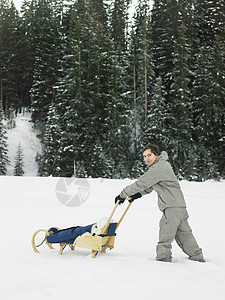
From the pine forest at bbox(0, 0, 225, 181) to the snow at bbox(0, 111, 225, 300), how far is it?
17.4 meters

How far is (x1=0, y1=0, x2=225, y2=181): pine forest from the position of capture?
2870 cm

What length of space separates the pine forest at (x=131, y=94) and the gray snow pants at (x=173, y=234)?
2191cm

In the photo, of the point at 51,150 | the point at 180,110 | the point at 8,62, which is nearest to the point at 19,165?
the point at 51,150

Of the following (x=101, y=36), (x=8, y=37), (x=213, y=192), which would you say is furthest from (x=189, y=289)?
(x=8, y=37)

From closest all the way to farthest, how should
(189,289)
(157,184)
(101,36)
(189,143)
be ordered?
1. (189,289)
2. (157,184)
3. (189,143)
4. (101,36)

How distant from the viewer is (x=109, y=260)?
419cm

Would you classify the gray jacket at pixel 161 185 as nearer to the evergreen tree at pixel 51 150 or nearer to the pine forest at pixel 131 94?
the pine forest at pixel 131 94

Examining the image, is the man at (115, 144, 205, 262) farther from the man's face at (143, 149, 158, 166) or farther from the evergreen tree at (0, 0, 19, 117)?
the evergreen tree at (0, 0, 19, 117)

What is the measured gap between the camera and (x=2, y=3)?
1807 inches

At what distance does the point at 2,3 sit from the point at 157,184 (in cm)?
4963

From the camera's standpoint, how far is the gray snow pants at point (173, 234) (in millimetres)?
4188

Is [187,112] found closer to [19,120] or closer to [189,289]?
[19,120]

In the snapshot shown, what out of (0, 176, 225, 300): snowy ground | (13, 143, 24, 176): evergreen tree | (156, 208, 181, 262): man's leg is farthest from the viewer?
(13, 143, 24, 176): evergreen tree

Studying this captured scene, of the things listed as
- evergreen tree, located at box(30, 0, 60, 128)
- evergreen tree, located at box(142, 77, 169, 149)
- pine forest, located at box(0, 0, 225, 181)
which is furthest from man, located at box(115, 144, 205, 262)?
evergreen tree, located at box(30, 0, 60, 128)
